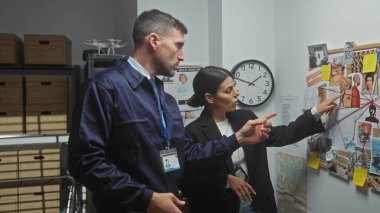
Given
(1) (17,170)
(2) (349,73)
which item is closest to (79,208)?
(1) (17,170)

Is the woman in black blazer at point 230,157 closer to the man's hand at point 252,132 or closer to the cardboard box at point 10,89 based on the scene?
the man's hand at point 252,132

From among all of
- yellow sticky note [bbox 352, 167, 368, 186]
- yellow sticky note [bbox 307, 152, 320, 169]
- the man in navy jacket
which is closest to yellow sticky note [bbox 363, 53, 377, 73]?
yellow sticky note [bbox 352, 167, 368, 186]

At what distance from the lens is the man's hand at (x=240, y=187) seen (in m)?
1.68

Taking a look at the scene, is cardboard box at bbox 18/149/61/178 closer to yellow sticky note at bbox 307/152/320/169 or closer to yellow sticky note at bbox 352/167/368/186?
yellow sticky note at bbox 307/152/320/169

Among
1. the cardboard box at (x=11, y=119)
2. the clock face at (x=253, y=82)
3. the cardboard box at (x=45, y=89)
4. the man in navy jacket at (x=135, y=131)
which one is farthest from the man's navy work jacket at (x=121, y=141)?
the cardboard box at (x=11, y=119)

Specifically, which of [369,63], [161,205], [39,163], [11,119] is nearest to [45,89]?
[11,119]

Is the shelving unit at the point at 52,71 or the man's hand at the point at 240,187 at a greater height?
the shelving unit at the point at 52,71

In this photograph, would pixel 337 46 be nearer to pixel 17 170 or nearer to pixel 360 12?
pixel 360 12

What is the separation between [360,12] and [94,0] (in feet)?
8.86

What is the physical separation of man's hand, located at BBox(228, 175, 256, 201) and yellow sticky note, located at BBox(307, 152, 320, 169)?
428mm

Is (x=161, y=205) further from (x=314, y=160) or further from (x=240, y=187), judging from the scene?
(x=314, y=160)

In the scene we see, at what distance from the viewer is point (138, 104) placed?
3.88ft

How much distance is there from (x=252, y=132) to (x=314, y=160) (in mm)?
567

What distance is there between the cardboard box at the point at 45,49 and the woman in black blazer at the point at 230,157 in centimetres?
150
